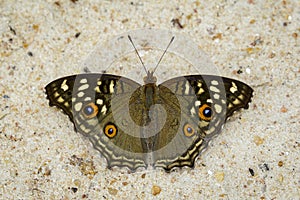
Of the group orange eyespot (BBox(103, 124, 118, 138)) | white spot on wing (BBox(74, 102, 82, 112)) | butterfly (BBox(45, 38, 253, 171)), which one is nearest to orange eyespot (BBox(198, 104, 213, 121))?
butterfly (BBox(45, 38, 253, 171))

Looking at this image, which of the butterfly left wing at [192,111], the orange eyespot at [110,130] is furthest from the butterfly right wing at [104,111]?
the butterfly left wing at [192,111]

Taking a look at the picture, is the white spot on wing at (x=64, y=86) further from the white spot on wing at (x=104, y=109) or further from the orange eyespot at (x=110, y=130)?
the orange eyespot at (x=110, y=130)

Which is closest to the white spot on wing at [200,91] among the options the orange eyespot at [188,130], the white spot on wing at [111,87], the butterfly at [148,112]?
the butterfly at [148,112]

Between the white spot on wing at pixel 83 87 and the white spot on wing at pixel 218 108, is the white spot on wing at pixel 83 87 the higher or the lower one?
the higher one

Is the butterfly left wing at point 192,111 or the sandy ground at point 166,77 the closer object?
the butterfly left wing at point 192,111

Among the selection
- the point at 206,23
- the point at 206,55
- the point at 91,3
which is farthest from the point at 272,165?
the point at 91,3

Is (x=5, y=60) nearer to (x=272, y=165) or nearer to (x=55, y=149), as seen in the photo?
(x=55, y=149)
